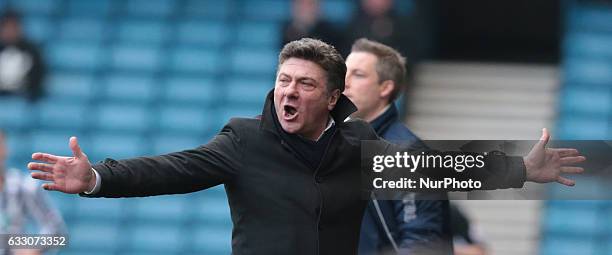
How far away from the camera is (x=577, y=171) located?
453 cm

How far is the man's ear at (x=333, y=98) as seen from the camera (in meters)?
4.55

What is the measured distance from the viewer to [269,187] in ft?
14.3

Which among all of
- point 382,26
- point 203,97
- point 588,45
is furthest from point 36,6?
point 588,45

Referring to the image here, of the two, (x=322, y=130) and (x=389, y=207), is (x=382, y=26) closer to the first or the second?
(x=389, y=207)

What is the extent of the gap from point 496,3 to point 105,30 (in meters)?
3.91

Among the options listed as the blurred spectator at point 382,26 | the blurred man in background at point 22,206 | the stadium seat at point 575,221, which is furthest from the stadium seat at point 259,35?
the blurred man in background at point 22,206

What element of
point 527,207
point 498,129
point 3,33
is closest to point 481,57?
point 498,129

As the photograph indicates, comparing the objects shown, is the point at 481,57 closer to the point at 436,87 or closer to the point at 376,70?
the point at 436,87

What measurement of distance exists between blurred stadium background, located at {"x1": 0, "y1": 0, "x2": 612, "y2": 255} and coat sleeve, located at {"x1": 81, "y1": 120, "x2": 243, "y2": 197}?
6.53 meters

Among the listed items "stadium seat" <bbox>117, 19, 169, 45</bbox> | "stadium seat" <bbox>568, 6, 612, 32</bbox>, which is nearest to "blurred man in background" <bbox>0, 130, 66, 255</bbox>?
"stadium seat" <bbox>117, 19, 169, 45</bbox>

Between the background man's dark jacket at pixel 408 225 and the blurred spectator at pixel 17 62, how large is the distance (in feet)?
21.8

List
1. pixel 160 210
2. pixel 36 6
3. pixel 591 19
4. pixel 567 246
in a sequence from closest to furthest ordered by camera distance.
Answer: pixel 567 246, pixel 160 210, pixel 591 19, pixel 36 6

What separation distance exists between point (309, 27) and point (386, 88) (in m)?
5.28

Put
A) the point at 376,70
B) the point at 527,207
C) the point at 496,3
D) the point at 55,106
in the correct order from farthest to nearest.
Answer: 1. the point at 496,3
2. the point at 55,106
3. the point at 527,207
4. the point at 376,70
